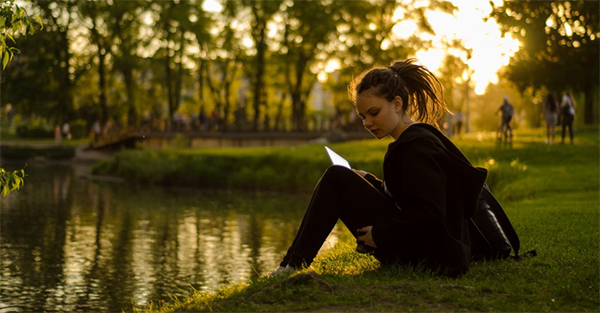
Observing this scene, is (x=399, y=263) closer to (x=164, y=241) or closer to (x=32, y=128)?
(x=164, y=241)

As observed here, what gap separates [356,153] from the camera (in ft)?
119

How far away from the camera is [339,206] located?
6672mm

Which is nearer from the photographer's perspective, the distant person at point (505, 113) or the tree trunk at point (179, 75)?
the distant person at point (505, 113)

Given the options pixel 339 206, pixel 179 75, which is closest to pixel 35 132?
pixel 179 75

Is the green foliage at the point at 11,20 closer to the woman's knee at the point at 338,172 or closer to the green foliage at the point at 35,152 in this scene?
the woman's knee at the point at 338,172

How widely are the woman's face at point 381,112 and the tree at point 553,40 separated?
2254 centimetres

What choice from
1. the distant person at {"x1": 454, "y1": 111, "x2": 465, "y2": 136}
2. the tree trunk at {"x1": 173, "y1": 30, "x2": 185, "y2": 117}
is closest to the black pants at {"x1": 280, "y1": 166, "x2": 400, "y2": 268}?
the distant person at {"x1": 454, "y1": 111, "x2": 465, "y2": 136}

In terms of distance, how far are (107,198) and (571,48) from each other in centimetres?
Answer: 1603

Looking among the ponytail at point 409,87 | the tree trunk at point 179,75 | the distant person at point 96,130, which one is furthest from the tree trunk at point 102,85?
the ponytail at point 409,87

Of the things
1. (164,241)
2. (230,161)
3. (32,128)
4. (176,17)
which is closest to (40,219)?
(164,241)

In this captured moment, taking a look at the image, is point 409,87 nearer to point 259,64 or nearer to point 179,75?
point 259,64

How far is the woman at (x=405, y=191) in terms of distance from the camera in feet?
20.6

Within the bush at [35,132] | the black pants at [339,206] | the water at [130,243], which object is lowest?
the water at [130,243]

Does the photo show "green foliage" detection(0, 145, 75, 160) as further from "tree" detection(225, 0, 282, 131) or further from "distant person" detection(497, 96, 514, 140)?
"distant person" detection(497, 96, 514, 140)
